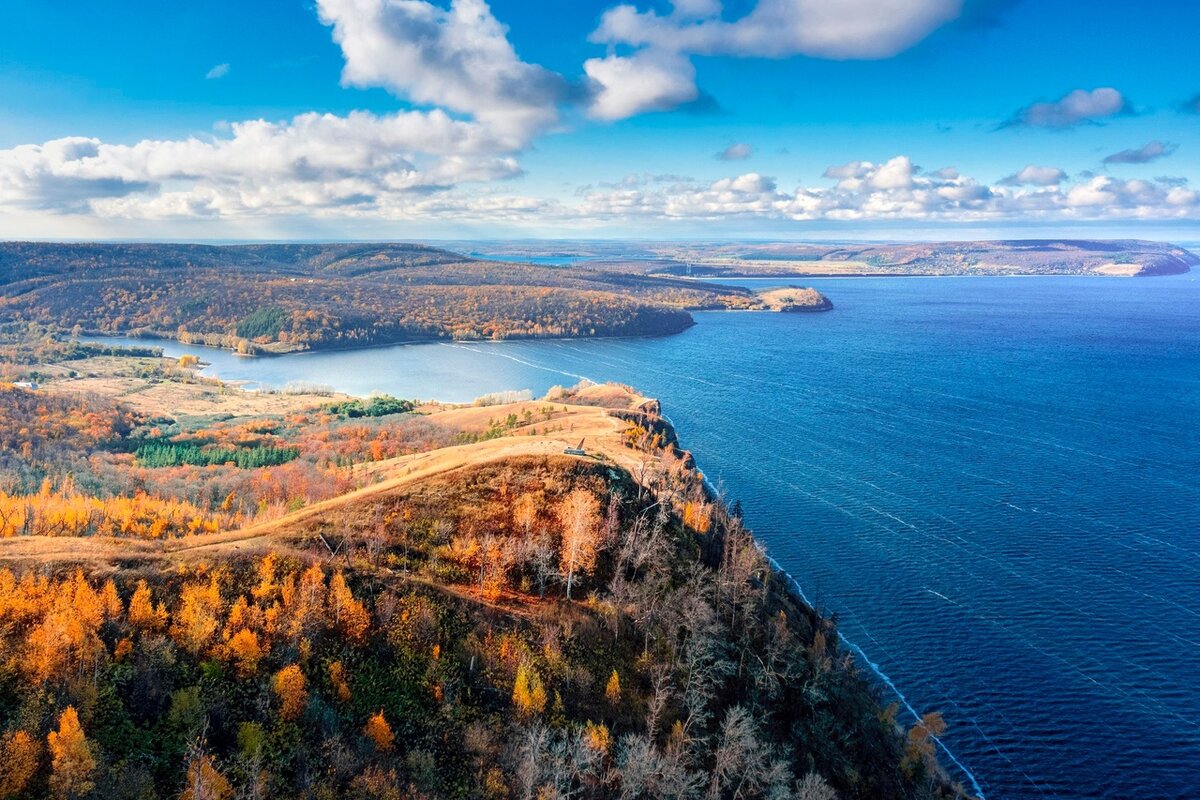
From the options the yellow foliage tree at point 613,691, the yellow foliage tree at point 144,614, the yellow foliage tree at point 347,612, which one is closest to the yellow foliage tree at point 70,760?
the yellow foliage tree at point 144,614

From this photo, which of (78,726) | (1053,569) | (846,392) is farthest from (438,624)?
(846,392)

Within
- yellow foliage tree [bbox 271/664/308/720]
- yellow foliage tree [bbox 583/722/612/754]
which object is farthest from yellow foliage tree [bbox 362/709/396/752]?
yellow foliage tree [bbox 583/722/612/754]

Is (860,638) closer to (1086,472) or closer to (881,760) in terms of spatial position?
(881,760)

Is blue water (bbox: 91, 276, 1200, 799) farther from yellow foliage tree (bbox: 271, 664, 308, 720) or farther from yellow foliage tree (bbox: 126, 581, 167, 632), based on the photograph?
yellow foliage tree (bbox: 126, 581, 167, 632)

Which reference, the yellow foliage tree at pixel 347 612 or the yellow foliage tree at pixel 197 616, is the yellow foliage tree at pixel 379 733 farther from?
the yellow foliage tree at pixel 197 616

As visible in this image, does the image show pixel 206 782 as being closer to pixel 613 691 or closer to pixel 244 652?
pixel 244 652

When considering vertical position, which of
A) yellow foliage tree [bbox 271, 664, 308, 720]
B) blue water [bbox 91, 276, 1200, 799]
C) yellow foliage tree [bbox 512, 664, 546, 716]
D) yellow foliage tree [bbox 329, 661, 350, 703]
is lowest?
blue water [bbox 91, 276, 1200, 799]
